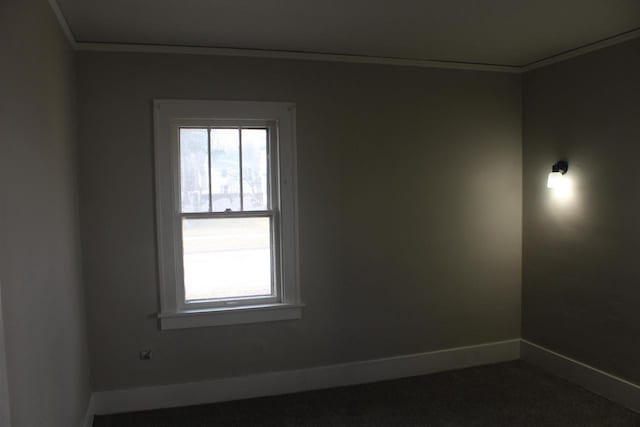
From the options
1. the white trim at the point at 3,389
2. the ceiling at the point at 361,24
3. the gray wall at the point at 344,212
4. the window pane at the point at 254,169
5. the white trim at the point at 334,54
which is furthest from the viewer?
the window pane at the point at 254,169

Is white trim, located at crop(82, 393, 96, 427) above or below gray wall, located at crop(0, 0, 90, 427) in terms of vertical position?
below

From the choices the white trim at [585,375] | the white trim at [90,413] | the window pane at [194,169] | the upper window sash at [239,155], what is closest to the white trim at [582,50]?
the upper window sash at [239,155]

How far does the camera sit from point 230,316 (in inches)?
139

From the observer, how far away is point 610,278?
3.44 metres

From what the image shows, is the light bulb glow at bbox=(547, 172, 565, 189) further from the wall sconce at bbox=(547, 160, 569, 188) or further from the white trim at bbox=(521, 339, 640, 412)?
the white trim at bbox=(521, 339, 640, 412)

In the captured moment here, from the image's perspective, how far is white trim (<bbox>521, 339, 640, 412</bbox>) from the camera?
3.31 meters

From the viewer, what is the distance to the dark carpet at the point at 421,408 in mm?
3197

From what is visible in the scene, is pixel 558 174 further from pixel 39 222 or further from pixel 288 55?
pixel 39 222

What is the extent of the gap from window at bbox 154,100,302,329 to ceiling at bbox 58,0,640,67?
1.60ft

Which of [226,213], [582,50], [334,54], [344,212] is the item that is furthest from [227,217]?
[582,50]

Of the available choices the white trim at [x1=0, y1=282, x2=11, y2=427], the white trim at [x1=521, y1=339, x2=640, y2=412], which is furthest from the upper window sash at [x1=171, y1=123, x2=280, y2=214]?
the white trim at [x1=521, y1=339, x2=640, y2=412]

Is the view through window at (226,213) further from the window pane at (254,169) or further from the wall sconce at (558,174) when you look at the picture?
the wall sconce at (558,174)

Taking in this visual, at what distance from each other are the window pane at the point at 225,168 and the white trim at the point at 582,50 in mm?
2496

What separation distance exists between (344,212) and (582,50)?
2129mm
